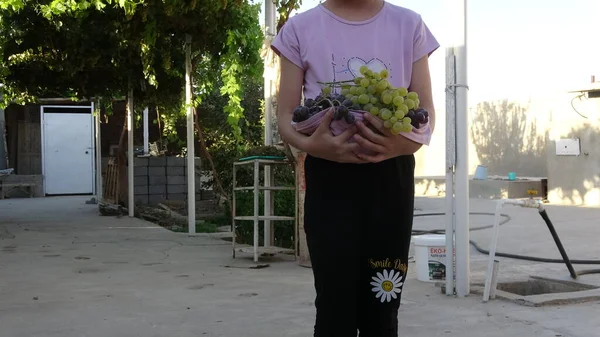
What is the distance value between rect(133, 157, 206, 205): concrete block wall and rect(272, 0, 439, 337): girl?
1141 centimetres

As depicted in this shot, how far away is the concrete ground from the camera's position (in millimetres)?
3314

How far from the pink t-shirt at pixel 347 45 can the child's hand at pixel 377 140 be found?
15 centimetres

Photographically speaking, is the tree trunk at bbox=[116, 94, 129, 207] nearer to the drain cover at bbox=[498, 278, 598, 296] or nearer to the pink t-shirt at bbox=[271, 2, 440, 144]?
the drain cover at bbox=[498, 278, 598, 296]

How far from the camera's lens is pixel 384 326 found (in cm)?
154

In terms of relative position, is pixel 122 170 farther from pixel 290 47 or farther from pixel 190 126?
pixel 290 47

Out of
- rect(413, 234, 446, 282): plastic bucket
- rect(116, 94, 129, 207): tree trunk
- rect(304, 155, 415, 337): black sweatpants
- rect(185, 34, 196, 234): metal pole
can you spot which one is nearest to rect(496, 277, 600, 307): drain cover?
rect(413, 234, 446, 282): plastic bucket

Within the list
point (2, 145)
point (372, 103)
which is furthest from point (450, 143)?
point (2, 145)

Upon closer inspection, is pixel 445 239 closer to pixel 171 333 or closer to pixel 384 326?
pixel 171 333

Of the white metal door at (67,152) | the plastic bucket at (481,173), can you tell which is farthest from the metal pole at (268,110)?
the white metal door at (67,152)

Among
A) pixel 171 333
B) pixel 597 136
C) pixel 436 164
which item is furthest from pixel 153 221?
pixel 436 164

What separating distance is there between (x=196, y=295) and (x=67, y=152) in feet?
51.4

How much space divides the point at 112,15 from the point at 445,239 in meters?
6.08

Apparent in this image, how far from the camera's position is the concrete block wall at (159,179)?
41.3 feet

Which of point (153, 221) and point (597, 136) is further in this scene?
point (597, 136)
